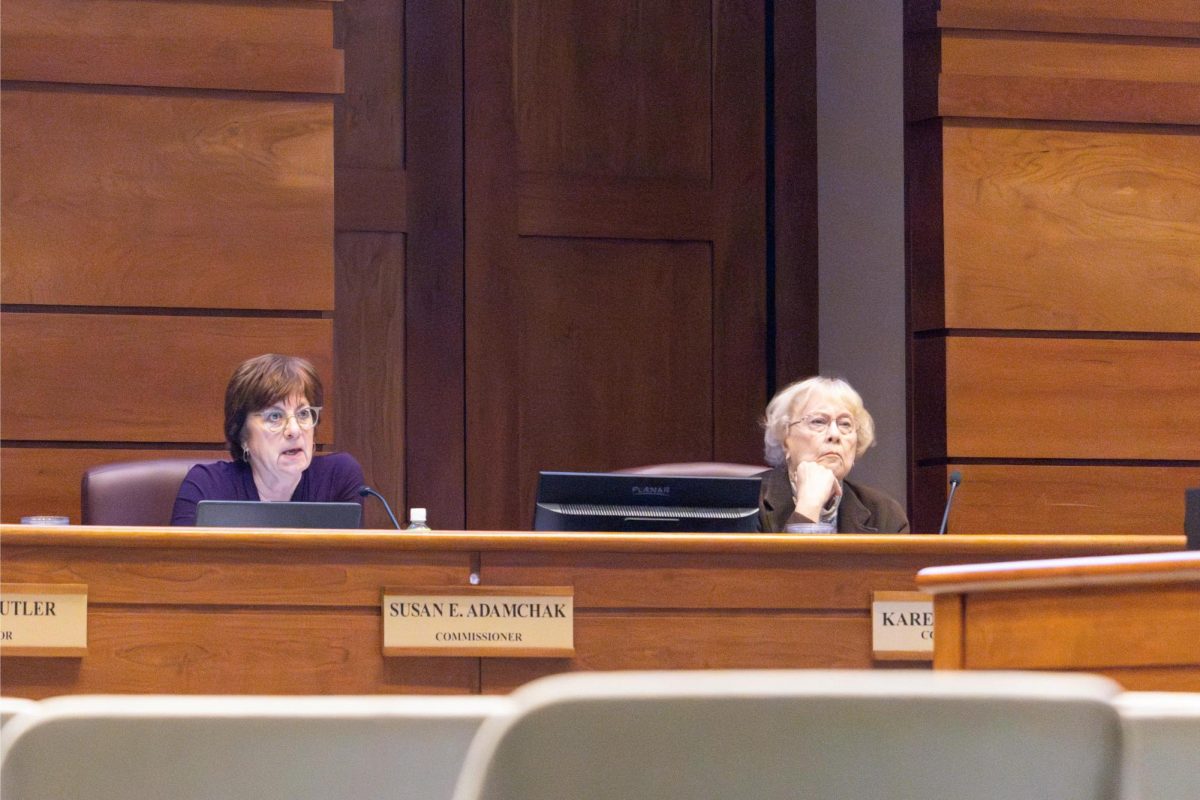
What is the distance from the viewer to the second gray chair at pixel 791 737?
2.36 ft

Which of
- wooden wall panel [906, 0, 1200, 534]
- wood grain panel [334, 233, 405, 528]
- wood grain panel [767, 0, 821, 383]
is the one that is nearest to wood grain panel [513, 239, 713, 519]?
wood grain panel [767, 0, 821, 383]

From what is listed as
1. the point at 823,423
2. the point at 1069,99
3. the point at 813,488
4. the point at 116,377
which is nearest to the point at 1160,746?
the point at 813,488

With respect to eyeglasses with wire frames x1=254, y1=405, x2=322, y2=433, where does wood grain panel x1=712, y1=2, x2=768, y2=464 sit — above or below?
above

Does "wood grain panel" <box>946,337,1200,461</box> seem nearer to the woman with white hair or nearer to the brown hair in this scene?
the woman with white hair

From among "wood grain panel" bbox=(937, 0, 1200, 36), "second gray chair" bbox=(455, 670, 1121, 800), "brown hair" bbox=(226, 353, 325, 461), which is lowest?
"second gray chair" bbox=(455, 670, 1121, 800)

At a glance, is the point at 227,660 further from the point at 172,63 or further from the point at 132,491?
the point at 172,63

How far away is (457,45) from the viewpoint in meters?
5.18

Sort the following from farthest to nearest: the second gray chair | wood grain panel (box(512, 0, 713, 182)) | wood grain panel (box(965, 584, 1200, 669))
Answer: wood grain panel (box(512, 0, 713, 182)) < wood grain panel (box(965, 584, 1200, 669)) < the second gray chair

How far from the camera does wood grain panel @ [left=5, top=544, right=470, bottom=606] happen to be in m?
2.76

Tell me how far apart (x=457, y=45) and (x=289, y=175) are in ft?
3.71

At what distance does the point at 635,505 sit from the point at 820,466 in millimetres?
923

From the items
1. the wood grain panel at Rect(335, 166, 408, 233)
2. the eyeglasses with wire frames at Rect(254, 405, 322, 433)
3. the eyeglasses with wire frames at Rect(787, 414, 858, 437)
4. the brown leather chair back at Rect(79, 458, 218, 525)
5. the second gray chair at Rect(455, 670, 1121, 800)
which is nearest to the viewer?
the second gray chair at Rect(455, 670, 1121, 800)

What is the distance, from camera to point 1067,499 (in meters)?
4.68

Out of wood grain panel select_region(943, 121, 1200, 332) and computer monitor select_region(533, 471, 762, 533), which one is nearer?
computer monitor select_region(533, 471, 762, 533)
